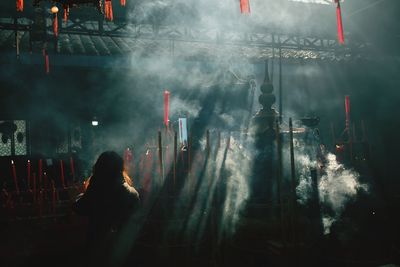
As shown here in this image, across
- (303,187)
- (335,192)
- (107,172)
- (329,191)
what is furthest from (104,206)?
(335,192)

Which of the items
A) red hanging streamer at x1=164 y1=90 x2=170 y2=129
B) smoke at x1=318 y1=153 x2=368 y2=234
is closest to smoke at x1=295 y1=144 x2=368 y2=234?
smoke at x1=318 y1=153 x2=368 y2=234

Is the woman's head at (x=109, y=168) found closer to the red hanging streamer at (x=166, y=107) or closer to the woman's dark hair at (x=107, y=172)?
the woman's dark hair at (x=107, y=172)

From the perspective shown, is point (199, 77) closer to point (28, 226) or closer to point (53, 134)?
point (53, 134)

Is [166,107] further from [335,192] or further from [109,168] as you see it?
[109,168]

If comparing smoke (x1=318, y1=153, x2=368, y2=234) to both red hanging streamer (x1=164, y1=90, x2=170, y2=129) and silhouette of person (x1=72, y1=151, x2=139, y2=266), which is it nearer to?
silhouette of person (x1=72, y1=151, x2=139, y2=266)

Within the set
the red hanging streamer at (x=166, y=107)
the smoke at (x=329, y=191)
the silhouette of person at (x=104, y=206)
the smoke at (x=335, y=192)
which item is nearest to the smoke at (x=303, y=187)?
the smoke at (x=329, y=191)

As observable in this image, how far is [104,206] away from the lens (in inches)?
150

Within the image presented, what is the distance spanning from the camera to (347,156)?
12562mm

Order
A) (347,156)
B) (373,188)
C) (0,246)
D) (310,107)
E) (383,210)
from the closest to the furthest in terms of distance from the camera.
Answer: (0,246) < (383,210) < (373,188) < (347,156) < (310,107)

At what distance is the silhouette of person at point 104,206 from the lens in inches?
150

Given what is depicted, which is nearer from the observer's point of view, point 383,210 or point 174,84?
point 383,210

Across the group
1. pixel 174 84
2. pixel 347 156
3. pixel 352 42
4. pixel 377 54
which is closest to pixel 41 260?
pixel 174 84

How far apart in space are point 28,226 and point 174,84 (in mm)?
9255

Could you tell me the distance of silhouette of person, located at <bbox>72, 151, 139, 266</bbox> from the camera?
150 inches
